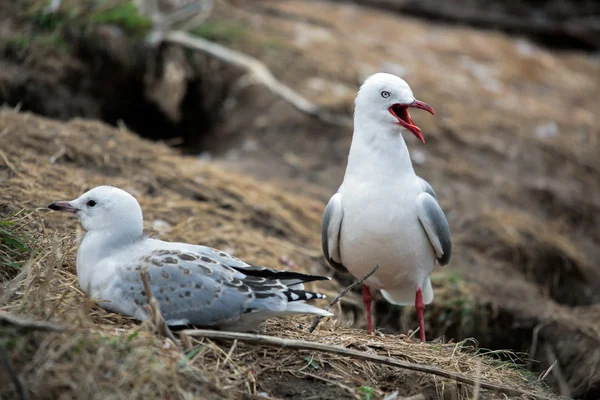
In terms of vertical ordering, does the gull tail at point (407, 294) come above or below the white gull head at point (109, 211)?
below

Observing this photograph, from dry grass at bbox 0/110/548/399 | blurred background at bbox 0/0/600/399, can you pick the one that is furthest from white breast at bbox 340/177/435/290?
blurred background at bbox 0/0/600/399

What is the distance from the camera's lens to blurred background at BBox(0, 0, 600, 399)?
567 centimetres

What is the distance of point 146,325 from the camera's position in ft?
9.81

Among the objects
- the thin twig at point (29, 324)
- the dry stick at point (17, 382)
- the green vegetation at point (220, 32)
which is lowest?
the green vegetation at point (220, 32)

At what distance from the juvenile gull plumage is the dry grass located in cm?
11

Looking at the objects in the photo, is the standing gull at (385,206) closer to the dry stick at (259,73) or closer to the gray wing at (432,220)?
the gray wing at (432,220)

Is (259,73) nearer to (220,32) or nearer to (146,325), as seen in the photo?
(220,32)

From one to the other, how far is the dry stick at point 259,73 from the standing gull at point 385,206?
11.2 ft

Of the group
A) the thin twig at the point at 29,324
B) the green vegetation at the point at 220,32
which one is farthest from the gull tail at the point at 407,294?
the green vegetation at the point at 220,32

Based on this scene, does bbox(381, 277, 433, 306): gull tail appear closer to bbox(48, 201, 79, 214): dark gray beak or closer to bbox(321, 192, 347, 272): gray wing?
bbox(321, 192, 347, 272): gray wing

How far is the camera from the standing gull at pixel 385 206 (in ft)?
12.9

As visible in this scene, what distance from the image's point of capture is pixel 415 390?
3246 mm

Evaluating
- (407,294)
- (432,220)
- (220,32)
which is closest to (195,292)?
(432,220)

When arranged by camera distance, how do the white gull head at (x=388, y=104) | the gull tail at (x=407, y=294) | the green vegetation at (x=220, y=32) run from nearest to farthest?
1. the white gull head at (x=388, y=104)
2. the gull tail at (x=407, y=294)
3. the green vegetation at (x=220, y=32)
